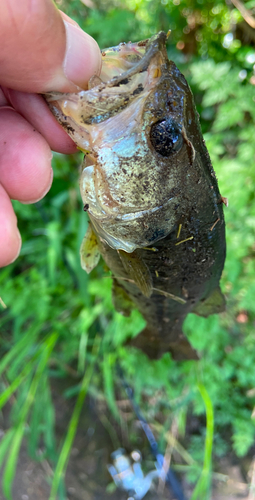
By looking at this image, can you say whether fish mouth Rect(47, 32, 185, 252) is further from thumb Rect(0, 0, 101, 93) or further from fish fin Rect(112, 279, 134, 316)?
fish fin Rect(112, 279, 134, 316)

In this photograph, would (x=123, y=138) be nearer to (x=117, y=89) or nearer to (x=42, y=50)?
(x=117, y=89)

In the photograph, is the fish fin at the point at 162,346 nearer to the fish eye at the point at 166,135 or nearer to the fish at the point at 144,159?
the fish at the point at 144,159

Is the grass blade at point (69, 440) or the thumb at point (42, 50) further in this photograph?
the grass blade at point (69, 440)

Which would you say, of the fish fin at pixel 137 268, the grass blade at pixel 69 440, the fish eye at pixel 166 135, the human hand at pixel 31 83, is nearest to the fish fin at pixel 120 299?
the fish fin at pixel 137 268

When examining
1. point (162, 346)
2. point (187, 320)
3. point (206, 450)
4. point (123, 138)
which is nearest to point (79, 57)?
point (123, 138)

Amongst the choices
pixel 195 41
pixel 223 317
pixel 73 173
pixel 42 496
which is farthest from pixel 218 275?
pixel 42 496

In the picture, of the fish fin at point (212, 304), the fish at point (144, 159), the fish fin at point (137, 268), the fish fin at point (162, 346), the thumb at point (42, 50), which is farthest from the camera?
the fish fin at point (162, 346)

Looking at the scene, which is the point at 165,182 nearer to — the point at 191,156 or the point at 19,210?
the point at 191,156
